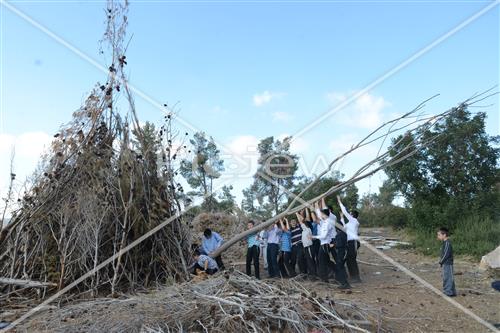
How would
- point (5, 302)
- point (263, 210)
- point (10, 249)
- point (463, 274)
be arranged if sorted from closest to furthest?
point (5, 302) < point (10, 249) < point (463, 274) < point (263, 210)

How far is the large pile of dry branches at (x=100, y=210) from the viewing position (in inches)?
277

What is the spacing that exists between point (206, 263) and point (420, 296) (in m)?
3.52

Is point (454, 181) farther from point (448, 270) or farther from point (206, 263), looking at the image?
point (206, 263)

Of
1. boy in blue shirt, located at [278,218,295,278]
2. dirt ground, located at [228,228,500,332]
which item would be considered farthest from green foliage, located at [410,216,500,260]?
boy in blue shirt, located at [278,218,295,278]

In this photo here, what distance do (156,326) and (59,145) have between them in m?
4.27

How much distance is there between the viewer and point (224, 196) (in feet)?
58.1

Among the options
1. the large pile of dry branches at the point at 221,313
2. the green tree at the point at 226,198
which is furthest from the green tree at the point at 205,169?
the large pile of dry branches at the point at 221,313

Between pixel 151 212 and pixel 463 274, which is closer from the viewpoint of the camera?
pixel 151 212

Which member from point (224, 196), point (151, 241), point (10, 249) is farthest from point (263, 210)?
point (10, 249)

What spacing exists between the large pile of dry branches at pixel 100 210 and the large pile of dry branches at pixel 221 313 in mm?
1153

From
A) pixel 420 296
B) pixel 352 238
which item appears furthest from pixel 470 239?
pixel 420 296

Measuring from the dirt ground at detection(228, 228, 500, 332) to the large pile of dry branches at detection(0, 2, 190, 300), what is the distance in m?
2.71

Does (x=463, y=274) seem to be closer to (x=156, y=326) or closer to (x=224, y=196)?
(x=156, y=326)

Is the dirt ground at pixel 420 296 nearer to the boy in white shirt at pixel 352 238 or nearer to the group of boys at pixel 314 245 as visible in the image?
the boy in white shirt at pixel 352 238
